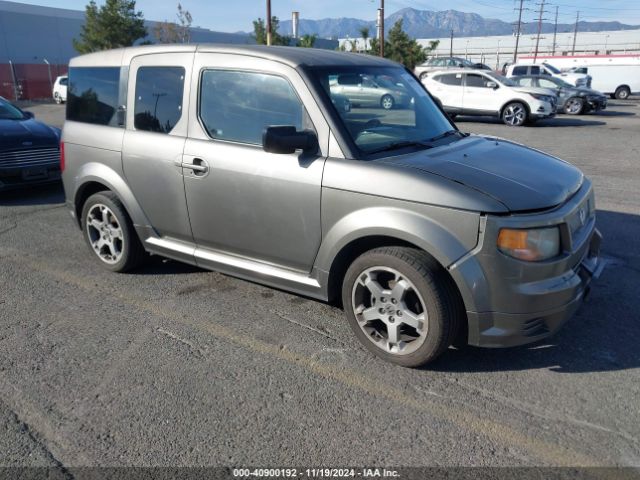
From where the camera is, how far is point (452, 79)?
59.4 ft

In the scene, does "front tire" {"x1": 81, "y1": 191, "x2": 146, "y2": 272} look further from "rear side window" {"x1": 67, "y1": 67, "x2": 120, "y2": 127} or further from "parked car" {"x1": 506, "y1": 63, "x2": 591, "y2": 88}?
"parked car" {"x1": 506, "y1": 63, "x2": 591, "y2": 88}

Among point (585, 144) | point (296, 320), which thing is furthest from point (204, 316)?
point (585, 144)

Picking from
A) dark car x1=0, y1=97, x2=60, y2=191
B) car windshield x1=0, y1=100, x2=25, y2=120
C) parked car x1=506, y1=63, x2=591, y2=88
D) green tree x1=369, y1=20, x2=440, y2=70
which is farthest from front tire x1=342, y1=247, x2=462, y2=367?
green tree x1=369, y1=20, x2=440, y2=70

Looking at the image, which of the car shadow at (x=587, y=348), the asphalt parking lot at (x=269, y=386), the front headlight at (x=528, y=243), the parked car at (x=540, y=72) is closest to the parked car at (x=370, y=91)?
the front headlight at (x=528, y=243)

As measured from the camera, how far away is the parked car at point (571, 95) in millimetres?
20750

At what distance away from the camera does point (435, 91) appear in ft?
60.1

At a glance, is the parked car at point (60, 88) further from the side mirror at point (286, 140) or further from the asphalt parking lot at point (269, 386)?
the side mirror at point (286, 140)

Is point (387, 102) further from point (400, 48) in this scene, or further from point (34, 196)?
point (400, 48)

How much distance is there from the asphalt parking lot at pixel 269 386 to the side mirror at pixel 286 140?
1.29 meters

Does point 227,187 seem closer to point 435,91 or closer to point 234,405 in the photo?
point 234,405

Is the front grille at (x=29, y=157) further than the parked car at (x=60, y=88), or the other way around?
the parked car at (x=60, y=88)

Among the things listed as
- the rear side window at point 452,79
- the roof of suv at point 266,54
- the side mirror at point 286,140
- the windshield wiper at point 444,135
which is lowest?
the windshield wiper at point 444,135

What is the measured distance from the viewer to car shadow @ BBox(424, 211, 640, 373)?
132 inches

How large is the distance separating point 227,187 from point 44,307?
1826 millimetres
